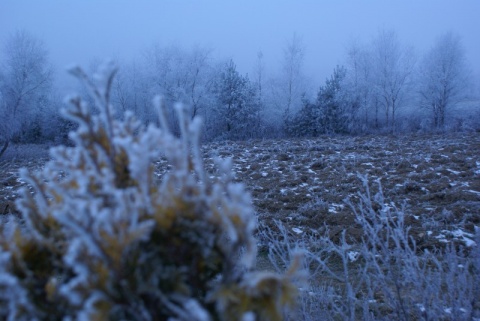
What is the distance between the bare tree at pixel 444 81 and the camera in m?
24.6

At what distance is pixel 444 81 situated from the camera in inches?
973

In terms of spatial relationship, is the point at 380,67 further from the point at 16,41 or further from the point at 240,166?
the point at 16,41

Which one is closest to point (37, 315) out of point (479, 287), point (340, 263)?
point (479, 287)

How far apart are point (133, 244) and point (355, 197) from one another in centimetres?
735

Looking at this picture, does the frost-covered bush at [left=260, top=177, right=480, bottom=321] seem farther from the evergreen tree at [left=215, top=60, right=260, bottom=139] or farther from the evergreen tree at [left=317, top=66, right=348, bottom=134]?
the evergreen tree at [left=215, top=60, right=260, bottom=139]

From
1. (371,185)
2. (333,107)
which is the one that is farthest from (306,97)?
(371,185)

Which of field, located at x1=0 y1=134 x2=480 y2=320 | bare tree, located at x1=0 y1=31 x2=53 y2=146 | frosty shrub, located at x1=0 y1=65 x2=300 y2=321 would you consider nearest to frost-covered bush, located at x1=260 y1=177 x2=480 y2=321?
field, located at x1=0 y1=134 x2=480 y2=320

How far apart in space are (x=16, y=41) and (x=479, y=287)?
2533 cm

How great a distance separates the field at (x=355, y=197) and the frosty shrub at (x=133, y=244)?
188cm

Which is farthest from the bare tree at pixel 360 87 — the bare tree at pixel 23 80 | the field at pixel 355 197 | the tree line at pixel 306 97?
the bare tree at pixel 23 80

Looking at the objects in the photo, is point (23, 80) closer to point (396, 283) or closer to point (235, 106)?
point (235, 106)

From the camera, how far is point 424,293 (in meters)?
2.53

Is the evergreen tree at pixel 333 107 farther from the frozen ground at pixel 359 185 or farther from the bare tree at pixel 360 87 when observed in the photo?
the frozen ground at pixel 359 185

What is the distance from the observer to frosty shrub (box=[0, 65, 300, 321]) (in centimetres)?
96
